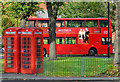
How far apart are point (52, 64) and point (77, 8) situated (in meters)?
22.1

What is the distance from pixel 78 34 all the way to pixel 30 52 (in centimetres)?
1670

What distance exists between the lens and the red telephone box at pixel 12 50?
44.2 ft

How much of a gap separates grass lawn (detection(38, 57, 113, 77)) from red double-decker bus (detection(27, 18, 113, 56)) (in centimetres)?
1479

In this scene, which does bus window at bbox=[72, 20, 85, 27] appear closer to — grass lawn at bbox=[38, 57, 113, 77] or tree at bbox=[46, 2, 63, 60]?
tree at bbox=[46, 2, 63, 60]

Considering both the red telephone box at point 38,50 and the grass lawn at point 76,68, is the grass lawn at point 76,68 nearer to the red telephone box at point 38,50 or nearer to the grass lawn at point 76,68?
the grass lawn at point 76,68

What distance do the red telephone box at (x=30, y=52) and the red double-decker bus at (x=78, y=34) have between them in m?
16.0

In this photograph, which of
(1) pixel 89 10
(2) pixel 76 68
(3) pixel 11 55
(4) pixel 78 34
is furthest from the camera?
(1) pixel 89 10

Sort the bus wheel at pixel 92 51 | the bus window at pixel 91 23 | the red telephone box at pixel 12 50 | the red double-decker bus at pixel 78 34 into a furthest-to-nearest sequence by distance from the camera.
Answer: the bus wheel at pixel 92 51 < the bus window at pixel 91 23 < the red double-decker bus at pixel 78 34 < the red telephone box at pixel 12 50

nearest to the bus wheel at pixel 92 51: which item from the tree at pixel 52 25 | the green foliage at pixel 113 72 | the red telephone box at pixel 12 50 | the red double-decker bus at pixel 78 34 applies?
the red double-decker bus at pixel 78 34

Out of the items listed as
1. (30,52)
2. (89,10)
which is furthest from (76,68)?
(89,10)

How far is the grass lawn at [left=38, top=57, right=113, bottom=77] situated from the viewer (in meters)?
13.3

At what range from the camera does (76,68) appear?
46.4 ft

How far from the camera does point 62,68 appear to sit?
46.5ft

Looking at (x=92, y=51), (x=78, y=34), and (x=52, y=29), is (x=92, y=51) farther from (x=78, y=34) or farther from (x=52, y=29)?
(x=52, y=29)
